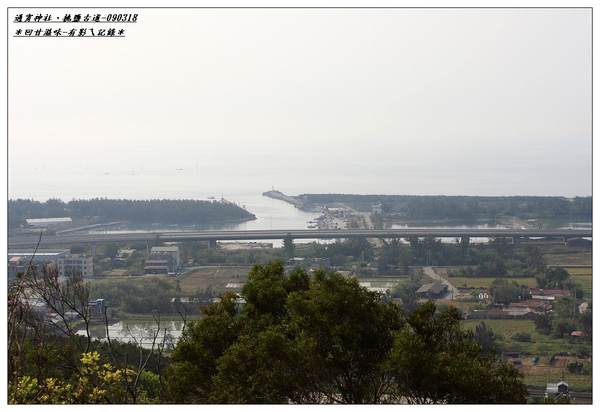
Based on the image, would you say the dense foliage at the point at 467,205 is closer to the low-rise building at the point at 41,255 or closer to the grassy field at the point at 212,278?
the grassy field at the point at 212,278

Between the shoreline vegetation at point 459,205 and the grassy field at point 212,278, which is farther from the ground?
the shoreline vegetation at point 459,205

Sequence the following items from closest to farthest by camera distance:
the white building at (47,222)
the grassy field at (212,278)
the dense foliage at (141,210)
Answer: the grassy field at (212,278)
the white building at (47,222)
the dense foliage at (141,210)

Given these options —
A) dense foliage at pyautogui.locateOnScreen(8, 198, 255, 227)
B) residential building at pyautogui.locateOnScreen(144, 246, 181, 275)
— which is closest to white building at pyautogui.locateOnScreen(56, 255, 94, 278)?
residential building at pyautogui.locateOnScreen(144, 246, 181, 275)

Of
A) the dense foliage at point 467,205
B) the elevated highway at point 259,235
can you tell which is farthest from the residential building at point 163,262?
the dense foliage at point 467,205

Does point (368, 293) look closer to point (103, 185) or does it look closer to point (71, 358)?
point (71, 358)

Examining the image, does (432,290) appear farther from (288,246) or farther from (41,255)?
(41,255)
